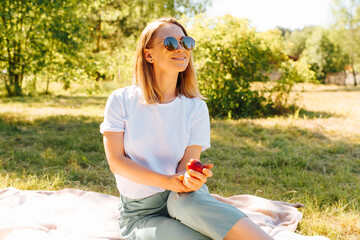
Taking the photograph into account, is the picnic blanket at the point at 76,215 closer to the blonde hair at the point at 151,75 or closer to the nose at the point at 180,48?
the blonde hair at the point at 151,75

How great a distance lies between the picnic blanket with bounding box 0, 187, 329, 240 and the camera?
8.38 feet

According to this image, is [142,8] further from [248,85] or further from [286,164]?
[286,164]

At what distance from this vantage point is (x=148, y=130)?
218 centimetres

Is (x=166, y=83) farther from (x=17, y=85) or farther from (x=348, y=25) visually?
(x=348, y=25)

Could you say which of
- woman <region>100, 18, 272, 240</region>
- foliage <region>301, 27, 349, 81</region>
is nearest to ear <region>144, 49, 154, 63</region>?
woman <region>100, 18, 272, 240</region>

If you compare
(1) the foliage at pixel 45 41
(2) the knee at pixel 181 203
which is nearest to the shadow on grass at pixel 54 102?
(1) the foliage at pixel 45 41

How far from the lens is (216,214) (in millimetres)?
1838

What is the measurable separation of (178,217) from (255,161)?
2.92 m

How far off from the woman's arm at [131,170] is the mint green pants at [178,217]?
0.10 metres

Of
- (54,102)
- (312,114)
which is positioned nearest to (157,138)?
(312,114)

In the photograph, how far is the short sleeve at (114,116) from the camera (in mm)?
2161

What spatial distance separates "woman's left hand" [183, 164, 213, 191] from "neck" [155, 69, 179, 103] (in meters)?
0.67

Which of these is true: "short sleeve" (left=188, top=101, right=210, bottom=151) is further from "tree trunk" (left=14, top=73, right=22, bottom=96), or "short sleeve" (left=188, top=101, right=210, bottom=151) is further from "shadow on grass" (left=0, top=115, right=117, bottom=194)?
"tree trunk" (left=14, top=73, right=22, bottom=96)

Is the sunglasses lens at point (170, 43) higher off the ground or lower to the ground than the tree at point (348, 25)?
lower
